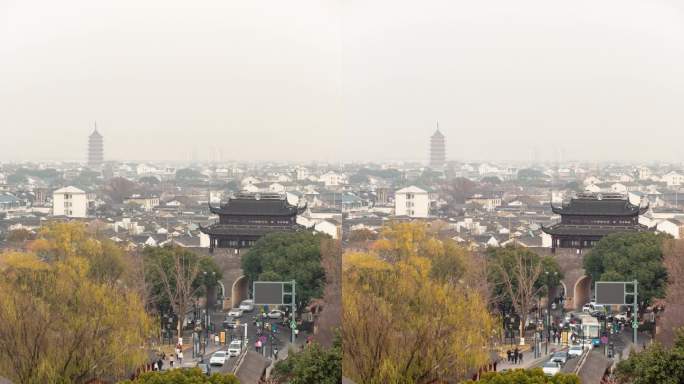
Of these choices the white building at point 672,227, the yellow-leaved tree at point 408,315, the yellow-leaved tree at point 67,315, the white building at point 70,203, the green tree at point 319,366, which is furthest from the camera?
the white building at point 672,227

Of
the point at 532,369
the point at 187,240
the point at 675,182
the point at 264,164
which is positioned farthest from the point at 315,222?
the point at 675,182

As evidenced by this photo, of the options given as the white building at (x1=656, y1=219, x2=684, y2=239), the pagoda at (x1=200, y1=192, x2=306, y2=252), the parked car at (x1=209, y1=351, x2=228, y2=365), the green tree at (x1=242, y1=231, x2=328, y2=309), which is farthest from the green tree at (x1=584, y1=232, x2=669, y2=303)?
the parked car at (x1=209, y1=351, x2=228, y2=365)

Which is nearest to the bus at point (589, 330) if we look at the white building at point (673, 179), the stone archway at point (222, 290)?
the white building at point (673, 179)

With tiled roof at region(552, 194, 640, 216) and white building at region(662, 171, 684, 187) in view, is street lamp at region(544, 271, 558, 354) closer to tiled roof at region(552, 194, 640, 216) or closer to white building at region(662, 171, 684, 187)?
tiled roof at region(552, 194, 640, 216)

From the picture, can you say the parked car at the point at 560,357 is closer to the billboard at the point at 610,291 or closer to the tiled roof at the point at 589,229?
the billboard at the point at 610,291

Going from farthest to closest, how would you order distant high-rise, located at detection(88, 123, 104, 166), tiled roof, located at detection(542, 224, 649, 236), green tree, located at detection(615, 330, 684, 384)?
1. tiled roof, located at detection(542, 224, 649, 236)
2. distant high-rise, located at detection(88, 123, 104, 166)
3. green tree, located at detection(615, 330, 684, 384)

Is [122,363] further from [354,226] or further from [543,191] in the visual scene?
[543,191]
